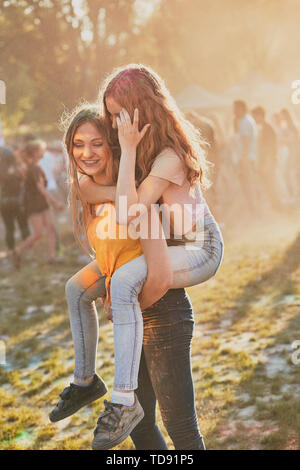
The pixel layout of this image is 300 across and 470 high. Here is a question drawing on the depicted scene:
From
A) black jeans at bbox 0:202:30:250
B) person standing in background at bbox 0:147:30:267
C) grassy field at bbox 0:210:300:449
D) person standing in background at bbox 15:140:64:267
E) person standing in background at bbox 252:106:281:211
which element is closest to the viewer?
grassy field at bbox 0:210:300:449

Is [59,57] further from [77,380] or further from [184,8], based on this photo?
[77,380]

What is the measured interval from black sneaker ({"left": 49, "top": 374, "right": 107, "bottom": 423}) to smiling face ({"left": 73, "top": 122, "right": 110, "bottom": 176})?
0.90 m

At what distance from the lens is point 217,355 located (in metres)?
5.36

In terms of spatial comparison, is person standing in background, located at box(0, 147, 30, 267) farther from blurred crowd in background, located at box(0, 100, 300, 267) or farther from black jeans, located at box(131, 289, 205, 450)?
black jeans, located at box(131, 289, 205, 450)

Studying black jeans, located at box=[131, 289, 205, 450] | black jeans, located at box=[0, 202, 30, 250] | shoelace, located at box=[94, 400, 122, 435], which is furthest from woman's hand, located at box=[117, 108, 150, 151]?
black jeans, located at box=[0, 202, 30, 250]

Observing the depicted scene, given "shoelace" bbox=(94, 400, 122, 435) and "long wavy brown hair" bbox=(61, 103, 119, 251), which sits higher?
"long wavy brown hair" bbox=(61, 103, 119, 251)

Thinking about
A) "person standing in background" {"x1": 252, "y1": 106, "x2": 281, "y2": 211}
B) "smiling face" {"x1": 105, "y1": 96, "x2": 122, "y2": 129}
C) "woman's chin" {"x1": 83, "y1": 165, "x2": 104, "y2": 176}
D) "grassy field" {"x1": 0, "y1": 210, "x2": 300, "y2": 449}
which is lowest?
"grassy field" {"x1": 0, "y1": 210, "x2": 300, "y2": 449}

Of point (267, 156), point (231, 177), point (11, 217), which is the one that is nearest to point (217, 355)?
point (11, 217)

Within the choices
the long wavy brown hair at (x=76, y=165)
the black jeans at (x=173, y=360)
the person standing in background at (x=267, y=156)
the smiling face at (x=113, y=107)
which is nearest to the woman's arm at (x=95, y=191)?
the long wavy brown hair at (x=76, y=165)

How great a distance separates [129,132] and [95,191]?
34 centimetres

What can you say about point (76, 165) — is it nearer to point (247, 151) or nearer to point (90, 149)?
point (90, 149)

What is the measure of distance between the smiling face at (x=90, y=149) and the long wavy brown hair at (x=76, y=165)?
0.01 m

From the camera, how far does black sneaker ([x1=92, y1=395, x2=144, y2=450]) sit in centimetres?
220
